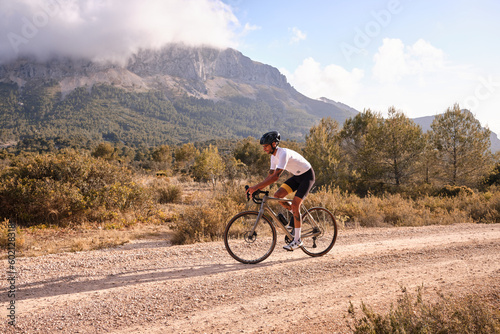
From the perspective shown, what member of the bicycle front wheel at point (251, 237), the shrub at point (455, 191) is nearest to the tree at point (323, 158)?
the shrub at point (455, 191)

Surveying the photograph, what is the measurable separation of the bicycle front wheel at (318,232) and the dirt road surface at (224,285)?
221 mm

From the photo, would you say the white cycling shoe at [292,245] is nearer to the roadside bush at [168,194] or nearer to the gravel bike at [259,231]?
the gravel bike at [259,231]

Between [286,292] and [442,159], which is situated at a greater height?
[442,159]

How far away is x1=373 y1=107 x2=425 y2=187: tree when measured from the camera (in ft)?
73.6

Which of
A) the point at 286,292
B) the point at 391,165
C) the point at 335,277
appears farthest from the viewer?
the point at 391,165

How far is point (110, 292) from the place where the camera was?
369 cm

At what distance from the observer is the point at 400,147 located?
894 inches

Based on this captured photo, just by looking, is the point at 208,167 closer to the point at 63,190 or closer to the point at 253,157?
the point at 253,157

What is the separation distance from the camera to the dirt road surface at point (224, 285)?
2.96 meters

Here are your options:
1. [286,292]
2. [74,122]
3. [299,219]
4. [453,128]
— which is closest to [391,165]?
[453,128]

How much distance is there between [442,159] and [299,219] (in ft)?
79.7

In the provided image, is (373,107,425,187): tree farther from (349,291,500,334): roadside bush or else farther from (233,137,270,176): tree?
(349,291,500,334): roadside bush

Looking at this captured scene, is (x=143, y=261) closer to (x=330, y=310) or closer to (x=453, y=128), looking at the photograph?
(x=330, y=310)

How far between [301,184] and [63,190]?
7.43 meters
